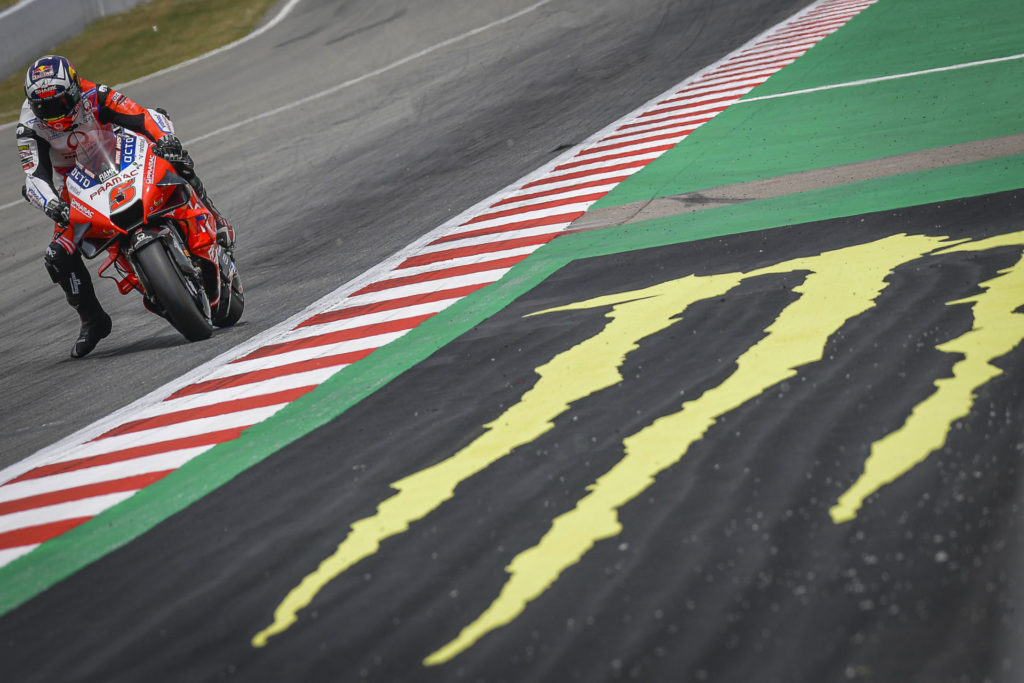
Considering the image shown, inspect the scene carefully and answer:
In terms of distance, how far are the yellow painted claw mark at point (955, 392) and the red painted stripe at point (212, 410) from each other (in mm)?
3290

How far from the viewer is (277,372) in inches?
269

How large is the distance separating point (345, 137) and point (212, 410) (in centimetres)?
921

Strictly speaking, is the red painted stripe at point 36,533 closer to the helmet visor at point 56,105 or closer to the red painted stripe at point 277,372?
the red painted stripe at point 277,372

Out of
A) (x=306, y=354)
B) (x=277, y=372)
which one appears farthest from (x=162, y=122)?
(x=277, y=372)

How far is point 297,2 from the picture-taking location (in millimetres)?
27078

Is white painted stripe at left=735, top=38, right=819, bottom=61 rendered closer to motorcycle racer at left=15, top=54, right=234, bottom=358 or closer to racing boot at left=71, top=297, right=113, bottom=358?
motorcycle racer at left=15, top=54, right=234, bottom=358

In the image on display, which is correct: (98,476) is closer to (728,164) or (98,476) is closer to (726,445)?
(726,445)

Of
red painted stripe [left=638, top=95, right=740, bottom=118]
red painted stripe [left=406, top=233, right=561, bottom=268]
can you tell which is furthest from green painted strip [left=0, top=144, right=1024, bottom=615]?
A: red painted stripe [left=638, top=95, right=740, bottom=118]

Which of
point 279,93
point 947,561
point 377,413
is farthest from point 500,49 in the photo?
point 947,561

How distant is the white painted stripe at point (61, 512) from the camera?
17.1 feet

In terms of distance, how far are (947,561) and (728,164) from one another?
7143mm

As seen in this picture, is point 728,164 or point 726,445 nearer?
point 726,445

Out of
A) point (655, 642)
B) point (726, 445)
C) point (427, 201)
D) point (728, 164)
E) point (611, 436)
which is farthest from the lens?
point (427, 201)

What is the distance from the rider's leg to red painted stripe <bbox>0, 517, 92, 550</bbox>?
312cm
